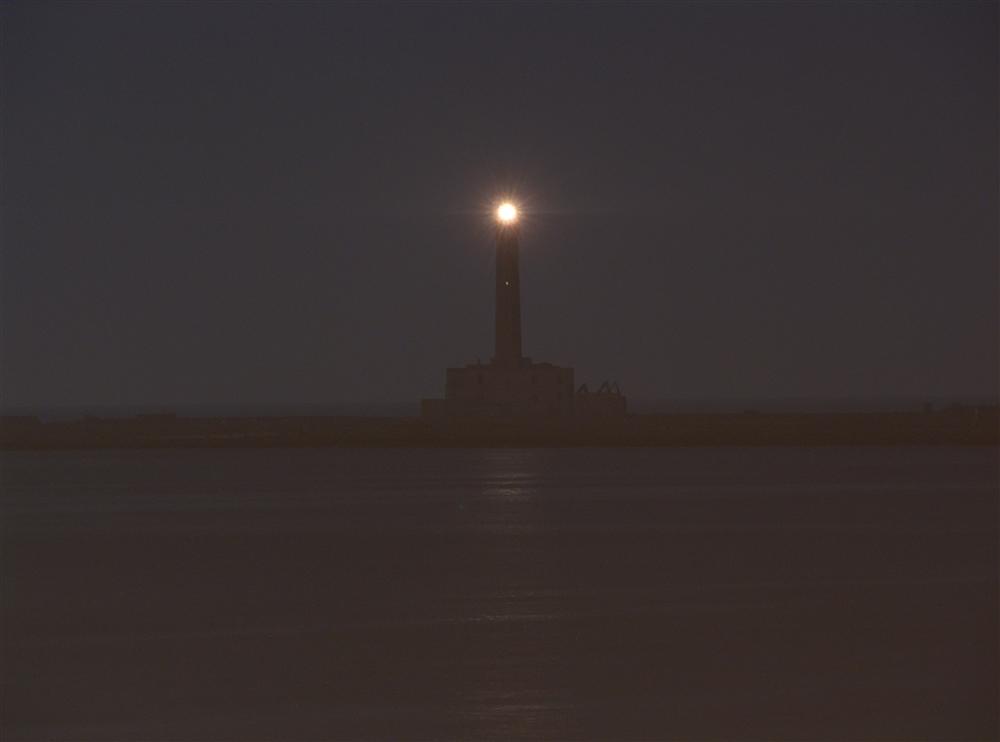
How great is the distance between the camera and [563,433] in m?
44.1

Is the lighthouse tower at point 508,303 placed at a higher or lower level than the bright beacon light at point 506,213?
lower

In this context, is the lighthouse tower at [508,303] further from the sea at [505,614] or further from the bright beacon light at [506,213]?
the sea at [505,614]

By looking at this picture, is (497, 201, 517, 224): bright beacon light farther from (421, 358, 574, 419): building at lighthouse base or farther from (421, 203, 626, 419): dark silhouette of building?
(421, 358, 574, 419): building at lighthouse base

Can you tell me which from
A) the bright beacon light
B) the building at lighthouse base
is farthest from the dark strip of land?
the bright beacon light

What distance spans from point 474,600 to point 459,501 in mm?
10359

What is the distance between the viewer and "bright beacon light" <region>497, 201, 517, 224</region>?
4769 centimetres

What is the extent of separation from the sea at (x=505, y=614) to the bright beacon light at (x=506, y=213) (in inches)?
899

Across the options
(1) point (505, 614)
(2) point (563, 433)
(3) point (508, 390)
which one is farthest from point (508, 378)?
(1) point (505, 614)

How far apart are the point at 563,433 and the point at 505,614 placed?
103ft

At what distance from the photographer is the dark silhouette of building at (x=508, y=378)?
149ft

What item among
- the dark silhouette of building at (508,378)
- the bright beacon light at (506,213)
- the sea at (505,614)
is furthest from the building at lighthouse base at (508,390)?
the sea at (505,614)

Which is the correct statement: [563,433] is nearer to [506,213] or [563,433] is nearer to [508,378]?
[508,378]

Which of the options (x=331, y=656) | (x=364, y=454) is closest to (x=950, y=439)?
(x=364, y=454)

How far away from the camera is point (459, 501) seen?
78.2ft
